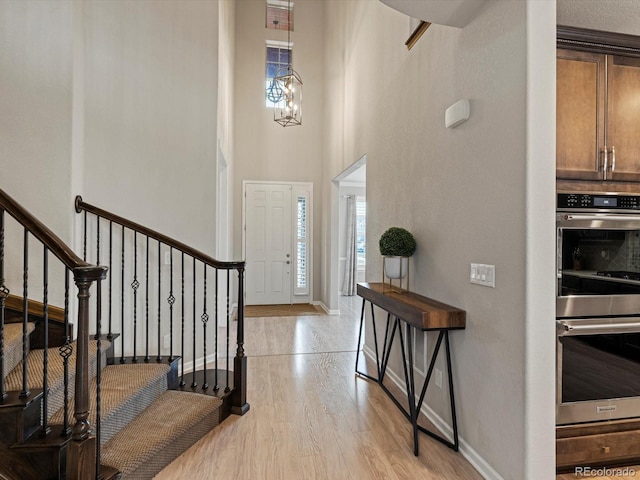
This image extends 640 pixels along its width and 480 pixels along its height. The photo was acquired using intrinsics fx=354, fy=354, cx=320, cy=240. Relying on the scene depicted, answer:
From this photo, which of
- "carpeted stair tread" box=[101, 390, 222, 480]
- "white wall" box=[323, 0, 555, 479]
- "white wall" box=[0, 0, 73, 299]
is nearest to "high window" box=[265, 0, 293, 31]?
"white wall" box=[323, 0, 555, 479]

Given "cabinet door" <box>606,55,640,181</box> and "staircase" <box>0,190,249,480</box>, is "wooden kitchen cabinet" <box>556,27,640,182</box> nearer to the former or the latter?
"cabinet door" <box>606,55,640,181</box>

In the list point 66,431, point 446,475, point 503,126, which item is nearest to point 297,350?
point 446,475

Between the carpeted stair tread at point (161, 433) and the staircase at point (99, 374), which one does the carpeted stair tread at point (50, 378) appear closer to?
the staircase at point (99, 374)

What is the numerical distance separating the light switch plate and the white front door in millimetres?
4918

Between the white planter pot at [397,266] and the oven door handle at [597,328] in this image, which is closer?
the oven door handle at [597,328]

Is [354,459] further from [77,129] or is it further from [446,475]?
[77,129]

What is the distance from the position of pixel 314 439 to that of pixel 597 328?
1.77 meters

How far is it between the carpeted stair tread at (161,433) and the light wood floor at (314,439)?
0.24 feet

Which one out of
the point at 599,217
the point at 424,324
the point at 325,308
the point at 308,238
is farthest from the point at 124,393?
the point at 308,238

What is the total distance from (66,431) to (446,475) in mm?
1973

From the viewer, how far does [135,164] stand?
314 cm

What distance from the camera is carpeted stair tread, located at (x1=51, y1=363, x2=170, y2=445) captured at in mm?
1958

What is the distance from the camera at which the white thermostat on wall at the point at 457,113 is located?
211cm

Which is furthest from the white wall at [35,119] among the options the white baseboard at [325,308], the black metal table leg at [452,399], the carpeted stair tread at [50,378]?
the white baseboard at [325,308]
